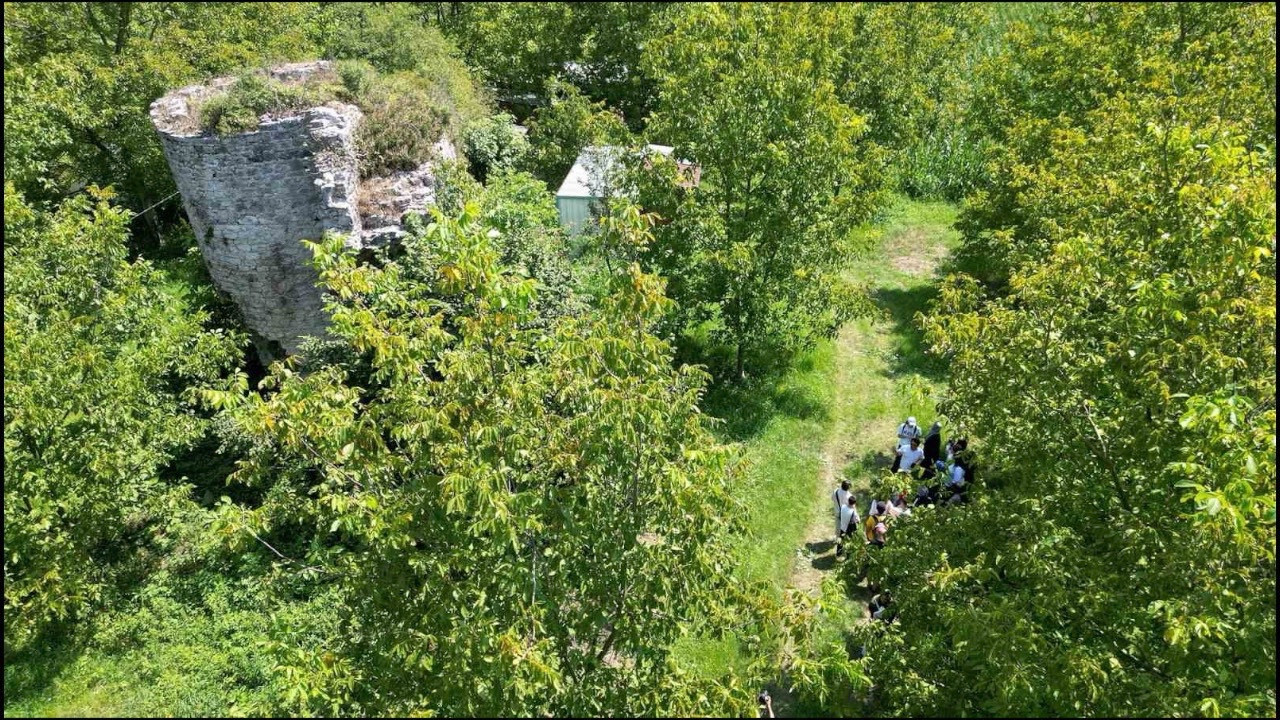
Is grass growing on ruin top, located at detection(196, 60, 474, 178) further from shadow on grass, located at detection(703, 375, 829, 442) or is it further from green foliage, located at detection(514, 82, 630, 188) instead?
shadow on grass, located at detection(703, 375, 829, 442)

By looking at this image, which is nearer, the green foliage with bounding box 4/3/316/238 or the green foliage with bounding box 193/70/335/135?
the green foliage with bounding box 193/70/335/135

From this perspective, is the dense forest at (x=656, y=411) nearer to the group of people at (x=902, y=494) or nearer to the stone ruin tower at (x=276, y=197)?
the group of people at (x=902, y=494)

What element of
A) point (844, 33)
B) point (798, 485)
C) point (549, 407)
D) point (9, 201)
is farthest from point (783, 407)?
point (9, 201)

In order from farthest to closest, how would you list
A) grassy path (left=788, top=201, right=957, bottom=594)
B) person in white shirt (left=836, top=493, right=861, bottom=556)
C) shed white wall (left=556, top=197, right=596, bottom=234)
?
shed white wall (left=556, top=197, right=596, bottom=234) < grassy path (left=788, top=201, right=957, bottom=594) < person in white shirt (left=836, top=493, right=861, bottom=556)

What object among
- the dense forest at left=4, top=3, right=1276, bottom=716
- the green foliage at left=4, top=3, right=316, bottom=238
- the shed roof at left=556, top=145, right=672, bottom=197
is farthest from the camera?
the shed roof at left=556, top=145, right=672, bottom=197

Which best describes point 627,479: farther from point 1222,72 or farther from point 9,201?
point 1222,72

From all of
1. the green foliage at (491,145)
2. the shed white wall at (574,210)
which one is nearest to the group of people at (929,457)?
the shed white wall at (574,210)

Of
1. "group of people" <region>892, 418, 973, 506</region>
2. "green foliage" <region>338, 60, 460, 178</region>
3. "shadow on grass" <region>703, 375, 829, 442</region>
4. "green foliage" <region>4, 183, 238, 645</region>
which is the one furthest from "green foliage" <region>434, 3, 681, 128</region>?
"green foliage" <region>4, 183, 238, 645</region>
